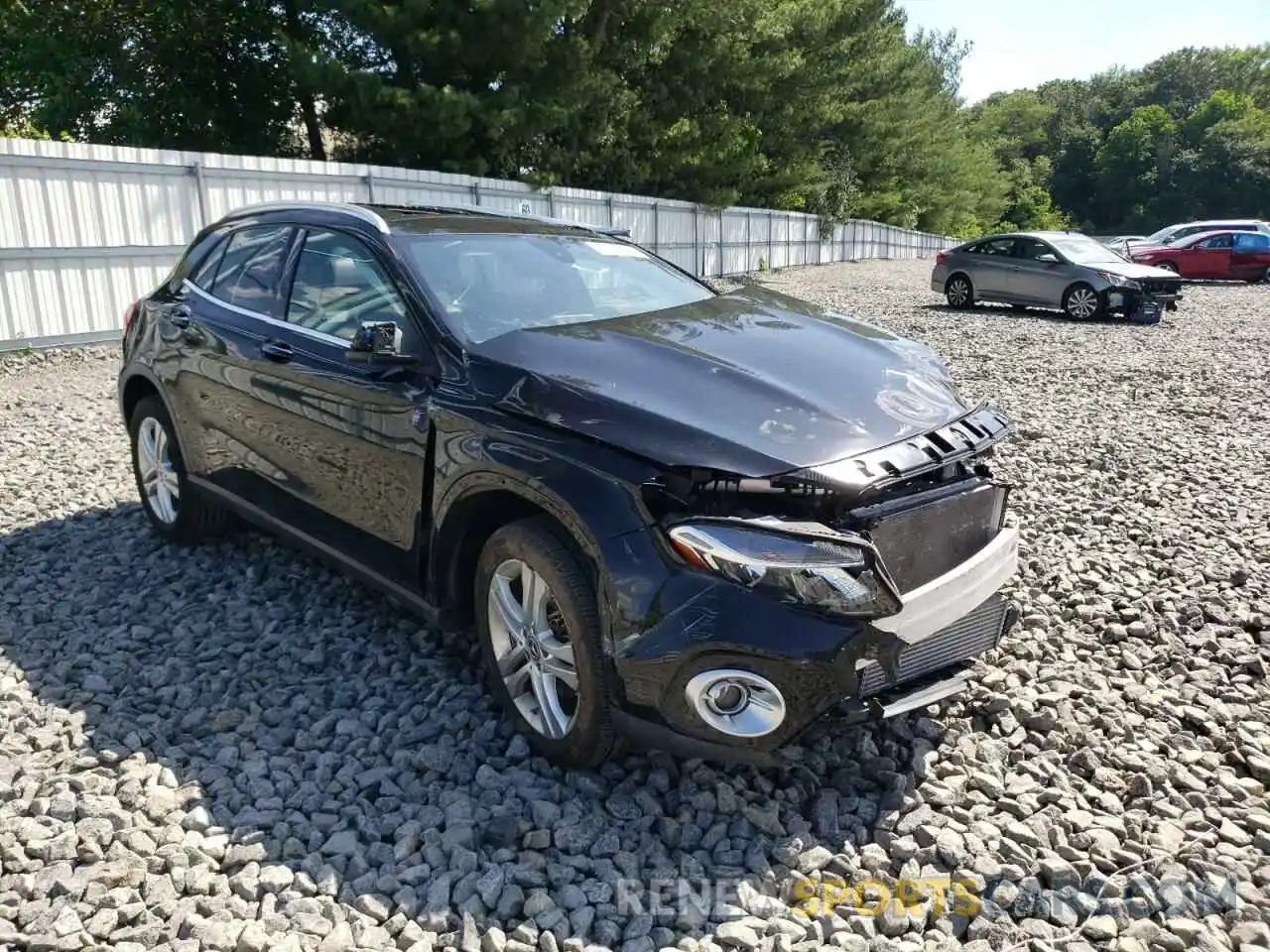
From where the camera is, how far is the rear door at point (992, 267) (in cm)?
1677

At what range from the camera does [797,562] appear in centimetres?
258

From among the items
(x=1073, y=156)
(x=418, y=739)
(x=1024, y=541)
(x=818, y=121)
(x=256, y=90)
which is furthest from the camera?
(x=1073, y=156)

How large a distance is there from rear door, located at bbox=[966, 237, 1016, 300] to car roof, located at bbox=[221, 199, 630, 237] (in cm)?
1371

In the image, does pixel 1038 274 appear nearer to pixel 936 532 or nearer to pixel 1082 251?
pixel 1082 251

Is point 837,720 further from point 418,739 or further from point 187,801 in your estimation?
point 187,801

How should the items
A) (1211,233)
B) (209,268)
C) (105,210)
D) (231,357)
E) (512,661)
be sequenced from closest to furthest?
(512,661)
(231,357)
(209,268)
(105,210)
(1211,233)

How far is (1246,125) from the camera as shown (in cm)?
8000

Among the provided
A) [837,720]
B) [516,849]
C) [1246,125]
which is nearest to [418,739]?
[516,849]

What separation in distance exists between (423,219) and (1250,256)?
2574 cm

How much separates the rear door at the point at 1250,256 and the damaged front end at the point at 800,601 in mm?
25752

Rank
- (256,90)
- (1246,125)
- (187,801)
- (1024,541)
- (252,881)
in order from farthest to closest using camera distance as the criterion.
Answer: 1. (1246,125)
2. (256,90)
3. (1024,541)
4. (187,801)
5. (252,881)

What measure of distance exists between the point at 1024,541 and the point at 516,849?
11.2 feet

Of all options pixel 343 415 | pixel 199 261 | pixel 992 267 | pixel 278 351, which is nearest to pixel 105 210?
pixel 199 261

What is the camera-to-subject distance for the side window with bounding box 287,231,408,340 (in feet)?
12.0
